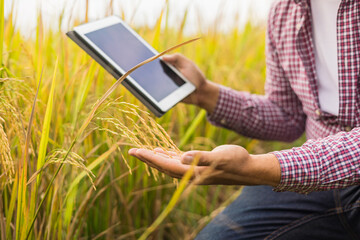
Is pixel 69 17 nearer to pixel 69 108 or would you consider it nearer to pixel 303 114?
pixel 69 108

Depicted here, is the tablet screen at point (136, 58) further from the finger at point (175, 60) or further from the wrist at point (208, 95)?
the wrist at point (208, 95)

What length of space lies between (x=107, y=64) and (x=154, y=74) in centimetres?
20

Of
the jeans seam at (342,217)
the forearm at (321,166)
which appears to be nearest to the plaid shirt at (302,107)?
the forearm at (321,166)

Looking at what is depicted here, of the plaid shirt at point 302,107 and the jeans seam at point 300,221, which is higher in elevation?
the plaid shirt at point 302,107

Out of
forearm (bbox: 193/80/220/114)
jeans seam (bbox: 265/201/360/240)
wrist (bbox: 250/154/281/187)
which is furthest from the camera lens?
forearm (bbox: 193/80/220/114)

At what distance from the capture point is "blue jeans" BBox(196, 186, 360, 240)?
3.87 ft

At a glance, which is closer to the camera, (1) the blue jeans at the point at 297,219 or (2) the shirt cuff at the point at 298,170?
(2) the shirt cuff at the point at 298,170

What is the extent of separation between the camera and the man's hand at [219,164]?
2.67 feet

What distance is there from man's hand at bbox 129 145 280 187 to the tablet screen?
11.9 inches

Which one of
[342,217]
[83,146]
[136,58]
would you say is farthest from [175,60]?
[342,217]

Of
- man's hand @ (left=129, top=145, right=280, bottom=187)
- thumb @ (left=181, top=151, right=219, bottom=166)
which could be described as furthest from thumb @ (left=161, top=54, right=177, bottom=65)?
thumb @ (left=181, top=151, right=219, bottom=166)

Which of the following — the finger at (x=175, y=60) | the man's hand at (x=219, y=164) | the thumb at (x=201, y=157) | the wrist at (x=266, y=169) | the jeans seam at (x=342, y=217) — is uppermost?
A: the finger at (x=175, y=60)

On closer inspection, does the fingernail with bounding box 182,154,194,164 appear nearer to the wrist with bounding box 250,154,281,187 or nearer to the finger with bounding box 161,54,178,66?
the wrist with bounding box 250,154,281,187

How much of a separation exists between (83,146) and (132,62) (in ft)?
1.06
